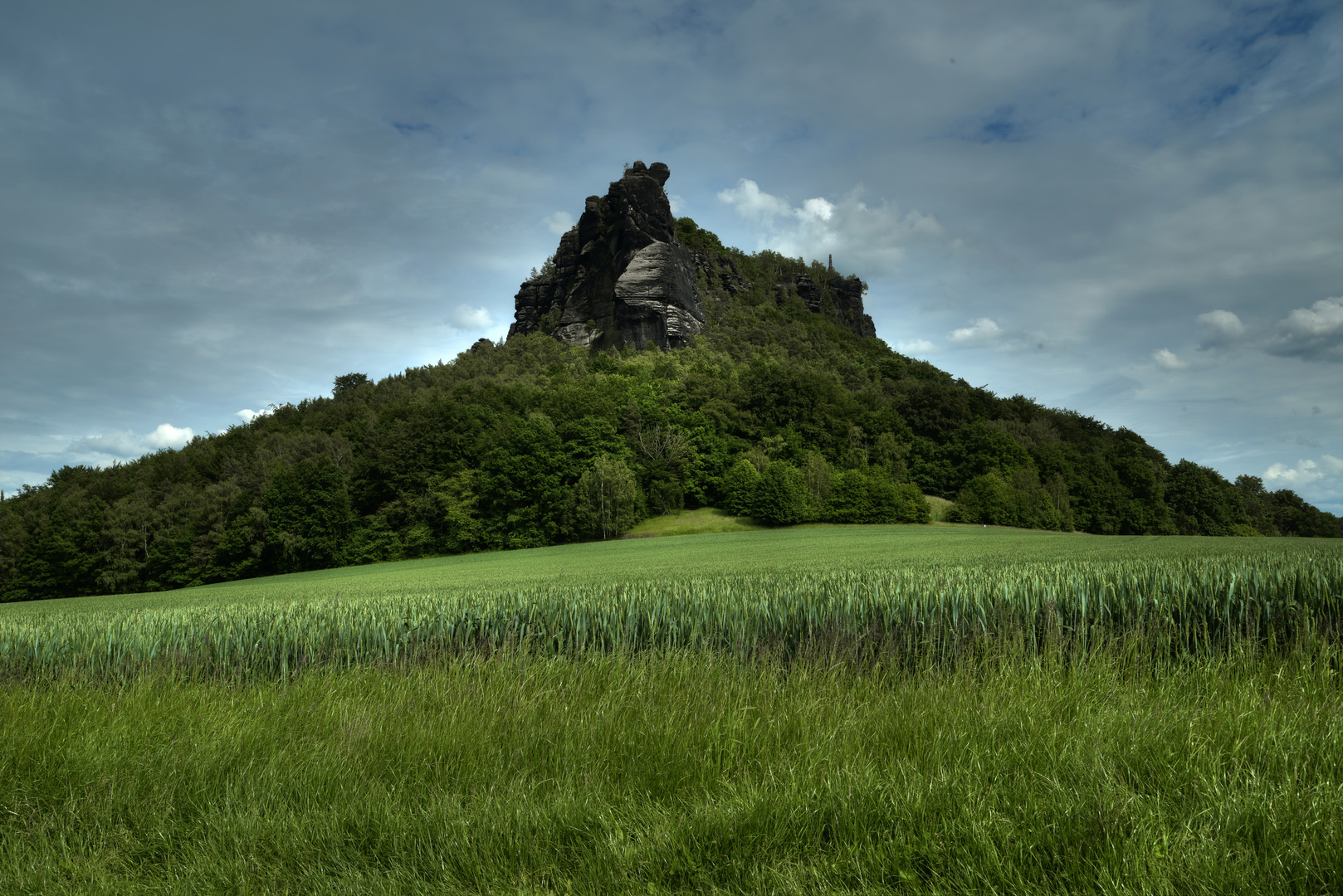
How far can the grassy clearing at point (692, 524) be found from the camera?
5088 cm

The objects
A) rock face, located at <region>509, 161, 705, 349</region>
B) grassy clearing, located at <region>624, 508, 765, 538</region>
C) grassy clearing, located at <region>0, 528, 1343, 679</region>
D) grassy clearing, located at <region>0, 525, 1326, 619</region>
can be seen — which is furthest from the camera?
rock face, located at <region>509, 161, 705, 349</region>

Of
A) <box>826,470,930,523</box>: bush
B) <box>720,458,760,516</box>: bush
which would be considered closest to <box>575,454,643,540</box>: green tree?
<box>720,458,760,516</box>: bush

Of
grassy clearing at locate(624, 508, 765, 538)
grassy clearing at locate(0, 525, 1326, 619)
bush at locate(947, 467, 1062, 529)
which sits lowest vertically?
grassy clearing at locate(0, 525, 1326, 619)

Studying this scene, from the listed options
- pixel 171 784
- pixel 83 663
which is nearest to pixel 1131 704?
pixel 171 784

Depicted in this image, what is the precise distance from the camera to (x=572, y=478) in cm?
5409

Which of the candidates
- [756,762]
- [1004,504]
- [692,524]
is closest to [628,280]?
[692,524]

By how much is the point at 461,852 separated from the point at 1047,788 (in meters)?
2.63

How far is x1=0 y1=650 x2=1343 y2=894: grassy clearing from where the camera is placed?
2436mm

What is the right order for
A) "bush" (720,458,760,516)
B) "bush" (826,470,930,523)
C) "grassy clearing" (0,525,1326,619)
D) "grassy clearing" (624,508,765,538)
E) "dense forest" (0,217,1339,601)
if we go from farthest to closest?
"bush" (720,458,760,516) → "bush" (826,470,930,523) → "grassy clearing" (624,508,765,538) → "dense forest" (0,217,1339,601) → "grassy clearing" (0,525,1326,619)

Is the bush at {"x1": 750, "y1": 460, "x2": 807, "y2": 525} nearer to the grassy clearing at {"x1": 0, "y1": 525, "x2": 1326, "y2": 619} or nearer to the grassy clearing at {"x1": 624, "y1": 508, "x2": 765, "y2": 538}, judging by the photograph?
the grassy clearing at {"x1": 624, "y1": 508, "x2": 765, "y2": 538}

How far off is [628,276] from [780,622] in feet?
316

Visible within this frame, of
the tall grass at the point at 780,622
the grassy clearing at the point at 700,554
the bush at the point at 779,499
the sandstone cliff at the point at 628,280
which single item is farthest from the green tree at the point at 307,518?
the sandstone cliff at the point at 628,280

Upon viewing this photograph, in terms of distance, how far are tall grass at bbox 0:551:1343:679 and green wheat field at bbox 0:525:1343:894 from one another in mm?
67

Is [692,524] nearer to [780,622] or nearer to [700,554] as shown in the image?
[700,554]
